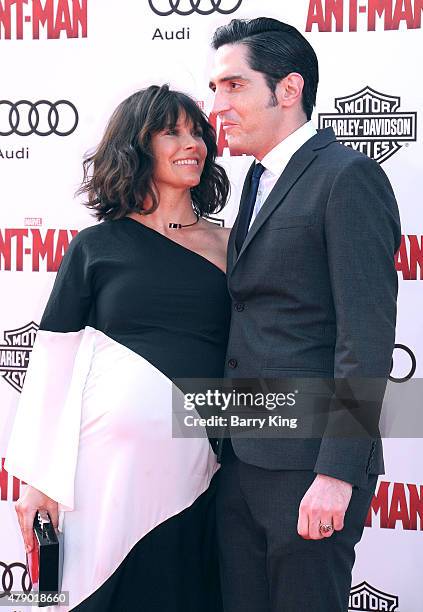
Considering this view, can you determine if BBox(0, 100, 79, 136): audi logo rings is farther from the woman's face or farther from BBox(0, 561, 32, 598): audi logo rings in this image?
BBox(0, 561, 32, 598): audi logo rings

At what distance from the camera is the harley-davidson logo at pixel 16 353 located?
3.19 m

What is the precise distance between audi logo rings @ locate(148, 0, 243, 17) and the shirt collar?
3.02ft

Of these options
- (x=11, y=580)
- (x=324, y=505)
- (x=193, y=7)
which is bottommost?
(x=11, y=580)

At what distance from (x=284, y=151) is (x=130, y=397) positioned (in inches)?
26.8

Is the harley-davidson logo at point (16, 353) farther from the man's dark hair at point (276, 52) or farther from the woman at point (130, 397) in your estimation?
the man's dark hair at point (276, 52)

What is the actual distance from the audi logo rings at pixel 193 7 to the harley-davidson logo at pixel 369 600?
1.88 m

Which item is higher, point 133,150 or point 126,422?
point 133,150

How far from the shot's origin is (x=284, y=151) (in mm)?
2146

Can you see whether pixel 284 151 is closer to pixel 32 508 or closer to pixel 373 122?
pixel 373 122

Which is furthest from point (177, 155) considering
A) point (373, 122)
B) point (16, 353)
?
point (16, 353)

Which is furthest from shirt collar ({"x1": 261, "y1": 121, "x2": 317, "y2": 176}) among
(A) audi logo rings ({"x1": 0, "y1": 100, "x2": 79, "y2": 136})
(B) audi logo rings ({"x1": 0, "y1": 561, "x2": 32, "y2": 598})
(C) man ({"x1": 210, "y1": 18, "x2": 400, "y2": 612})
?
(B) audi logo rings ({"x1": 0, "y1": 561, "x2": 32, "y2": 598})

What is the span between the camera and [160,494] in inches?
88.7

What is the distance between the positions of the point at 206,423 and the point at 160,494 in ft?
0.67

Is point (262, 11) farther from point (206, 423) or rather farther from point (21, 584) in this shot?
point (21, 584)
